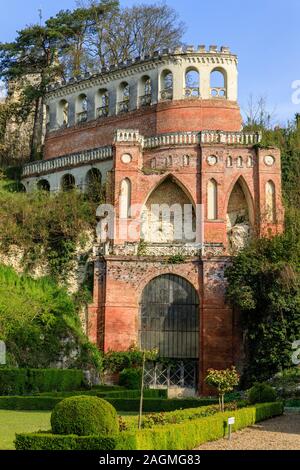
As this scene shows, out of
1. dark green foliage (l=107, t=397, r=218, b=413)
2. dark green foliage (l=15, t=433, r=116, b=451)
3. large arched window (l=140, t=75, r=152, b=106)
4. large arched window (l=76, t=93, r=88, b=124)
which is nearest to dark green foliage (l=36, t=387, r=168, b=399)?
dark green foliage (l=107, t=397, r=218, b=413)

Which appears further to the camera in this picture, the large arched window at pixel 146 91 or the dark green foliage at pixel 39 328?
the large arched window at pixel 146 91

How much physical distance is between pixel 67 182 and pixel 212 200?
9.31 metres

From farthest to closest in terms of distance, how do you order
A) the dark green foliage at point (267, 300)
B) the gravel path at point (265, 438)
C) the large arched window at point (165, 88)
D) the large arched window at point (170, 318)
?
1. the large arched window at point (165, 88)
2. the large arched window at point (170, 318)
3. the dark green foliage at point (267, 300)
4. the gravel path at point (265, 438)

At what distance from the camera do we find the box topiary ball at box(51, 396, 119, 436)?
48.4 ft

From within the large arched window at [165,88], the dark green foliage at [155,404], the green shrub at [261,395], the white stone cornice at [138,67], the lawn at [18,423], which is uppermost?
the white stone cornice at [138,67]

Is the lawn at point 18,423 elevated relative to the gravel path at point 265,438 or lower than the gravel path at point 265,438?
elevated

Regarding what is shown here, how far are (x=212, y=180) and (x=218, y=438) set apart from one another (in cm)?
A: 2099

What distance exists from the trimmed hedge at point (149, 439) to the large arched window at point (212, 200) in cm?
1874

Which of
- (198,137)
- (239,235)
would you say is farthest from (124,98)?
(239,235)

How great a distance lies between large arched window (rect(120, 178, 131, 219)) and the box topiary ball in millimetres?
23439

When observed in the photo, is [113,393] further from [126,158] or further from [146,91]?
[146,91]

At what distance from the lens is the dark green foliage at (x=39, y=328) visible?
107 feet

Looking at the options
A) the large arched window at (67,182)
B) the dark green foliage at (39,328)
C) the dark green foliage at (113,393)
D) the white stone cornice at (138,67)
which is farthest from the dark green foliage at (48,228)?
the white stone cornice at (138,67)

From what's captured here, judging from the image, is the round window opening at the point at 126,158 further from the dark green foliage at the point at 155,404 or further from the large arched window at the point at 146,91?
the dark green foliage at the point at 155,404
